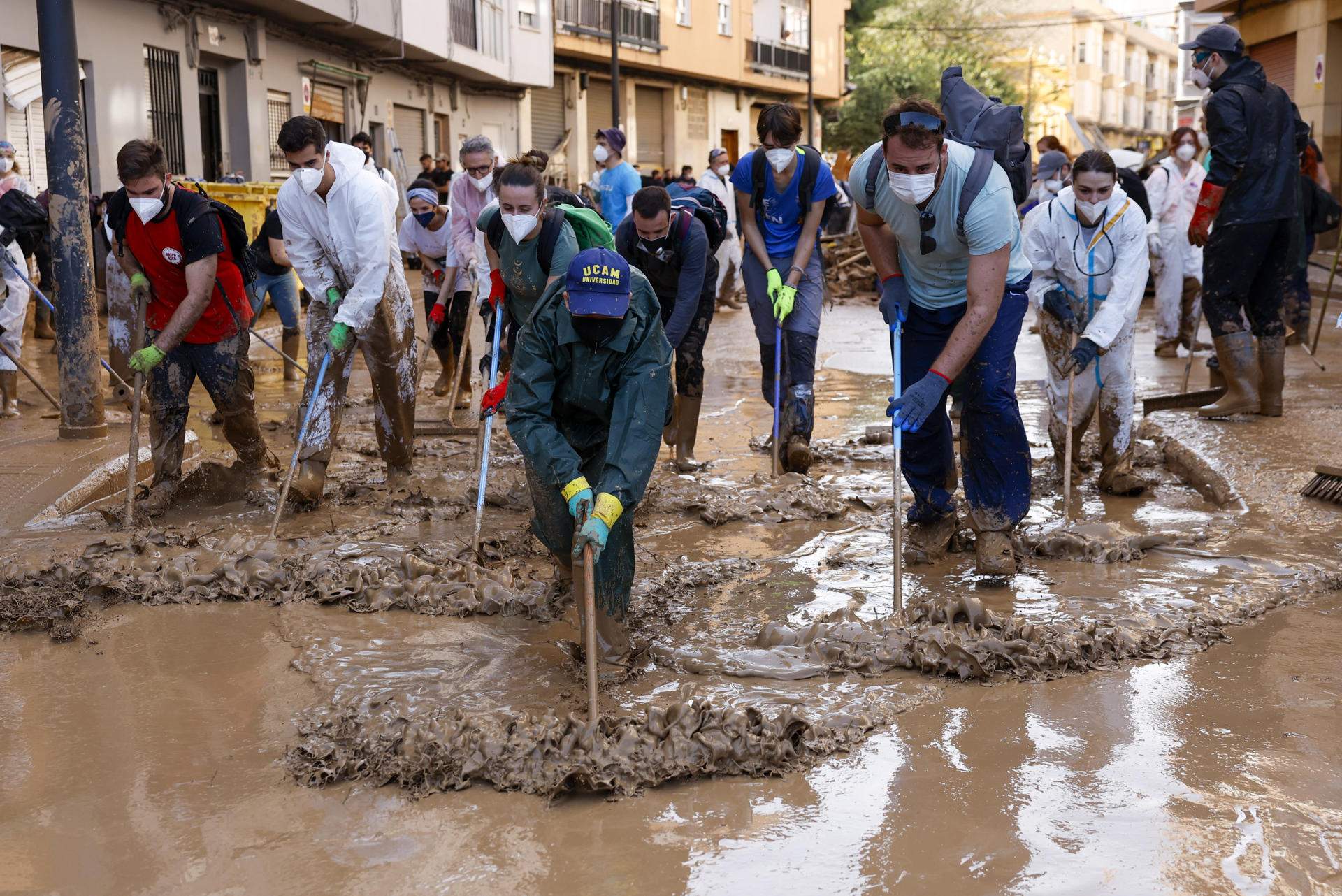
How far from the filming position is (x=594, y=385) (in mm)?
4164

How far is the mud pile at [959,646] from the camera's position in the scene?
4094mm

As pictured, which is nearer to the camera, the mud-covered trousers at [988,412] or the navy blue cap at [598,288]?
the navy blue cap at [598,288]

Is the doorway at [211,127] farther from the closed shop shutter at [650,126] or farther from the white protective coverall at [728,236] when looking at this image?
the closed shop shutter at [650,126]

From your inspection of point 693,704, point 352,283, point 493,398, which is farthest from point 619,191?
point 693,704

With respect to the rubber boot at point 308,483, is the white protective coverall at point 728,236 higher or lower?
higher

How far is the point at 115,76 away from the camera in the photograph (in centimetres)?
1502

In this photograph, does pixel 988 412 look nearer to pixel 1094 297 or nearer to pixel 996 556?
pixel 996 556

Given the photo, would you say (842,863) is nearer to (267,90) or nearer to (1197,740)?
→ (1197,740)

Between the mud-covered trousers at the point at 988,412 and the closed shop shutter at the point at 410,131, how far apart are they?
22268 millimetres

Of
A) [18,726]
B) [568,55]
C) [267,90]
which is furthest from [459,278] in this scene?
[568,55]

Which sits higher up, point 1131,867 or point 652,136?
point 652,136

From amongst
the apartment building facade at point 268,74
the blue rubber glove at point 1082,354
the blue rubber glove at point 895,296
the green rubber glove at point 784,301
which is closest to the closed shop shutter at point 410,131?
the apartment building facade at point 268,74

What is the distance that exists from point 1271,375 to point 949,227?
3.75 metres

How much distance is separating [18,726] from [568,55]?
3207 cm
